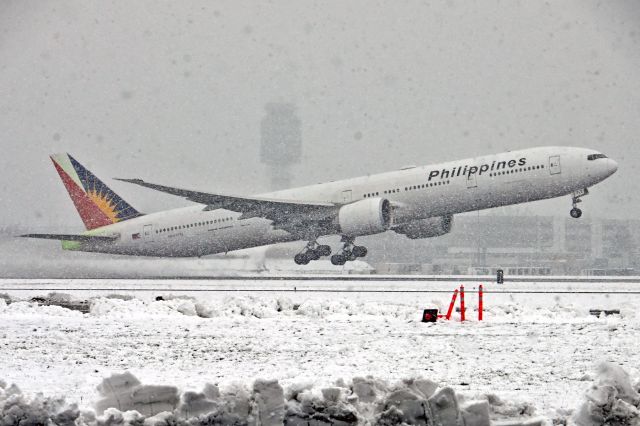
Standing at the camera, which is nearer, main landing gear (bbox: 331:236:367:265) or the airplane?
the airplane

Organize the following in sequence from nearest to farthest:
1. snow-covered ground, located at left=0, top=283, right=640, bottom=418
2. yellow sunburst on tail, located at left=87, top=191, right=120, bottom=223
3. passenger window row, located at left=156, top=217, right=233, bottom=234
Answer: snow-covered ground, located at left=0, top=283, right=640, bottom=418, passenger window row, located at left=156, top=217, right=233, bottom=234, yellow sunburst on tail, located at left=87, top=191, right=120, bottom=223

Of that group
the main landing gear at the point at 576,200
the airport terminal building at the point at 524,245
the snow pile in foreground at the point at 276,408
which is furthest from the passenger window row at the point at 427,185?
the airport terminal building at the point at 524,245

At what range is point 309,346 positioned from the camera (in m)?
13.9

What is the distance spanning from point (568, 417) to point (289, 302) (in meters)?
13.6

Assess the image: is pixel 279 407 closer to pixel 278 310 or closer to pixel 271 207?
pixel 278 310

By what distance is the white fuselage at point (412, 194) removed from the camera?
115 ft

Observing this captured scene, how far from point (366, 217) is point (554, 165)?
868 cm

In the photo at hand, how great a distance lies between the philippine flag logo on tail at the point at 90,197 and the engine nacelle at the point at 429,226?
15916mm

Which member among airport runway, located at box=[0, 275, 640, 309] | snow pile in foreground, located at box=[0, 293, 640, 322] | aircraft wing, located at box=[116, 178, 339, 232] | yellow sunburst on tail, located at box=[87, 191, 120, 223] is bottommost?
snow pile in foreground, located at box=[0, 293, 640, 322]

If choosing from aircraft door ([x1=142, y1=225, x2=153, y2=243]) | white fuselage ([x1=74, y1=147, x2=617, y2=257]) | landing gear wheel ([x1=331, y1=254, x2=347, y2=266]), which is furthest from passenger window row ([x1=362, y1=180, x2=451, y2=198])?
aircraft door ([x1=142, y1=225, x2=153, y2=243])

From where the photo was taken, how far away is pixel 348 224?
1480 inches

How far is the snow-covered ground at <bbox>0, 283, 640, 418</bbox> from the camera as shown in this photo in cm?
1042

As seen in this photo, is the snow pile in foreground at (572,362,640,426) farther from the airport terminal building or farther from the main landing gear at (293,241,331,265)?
the airport terminal building

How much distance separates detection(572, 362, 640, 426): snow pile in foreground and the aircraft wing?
31.3 meters
